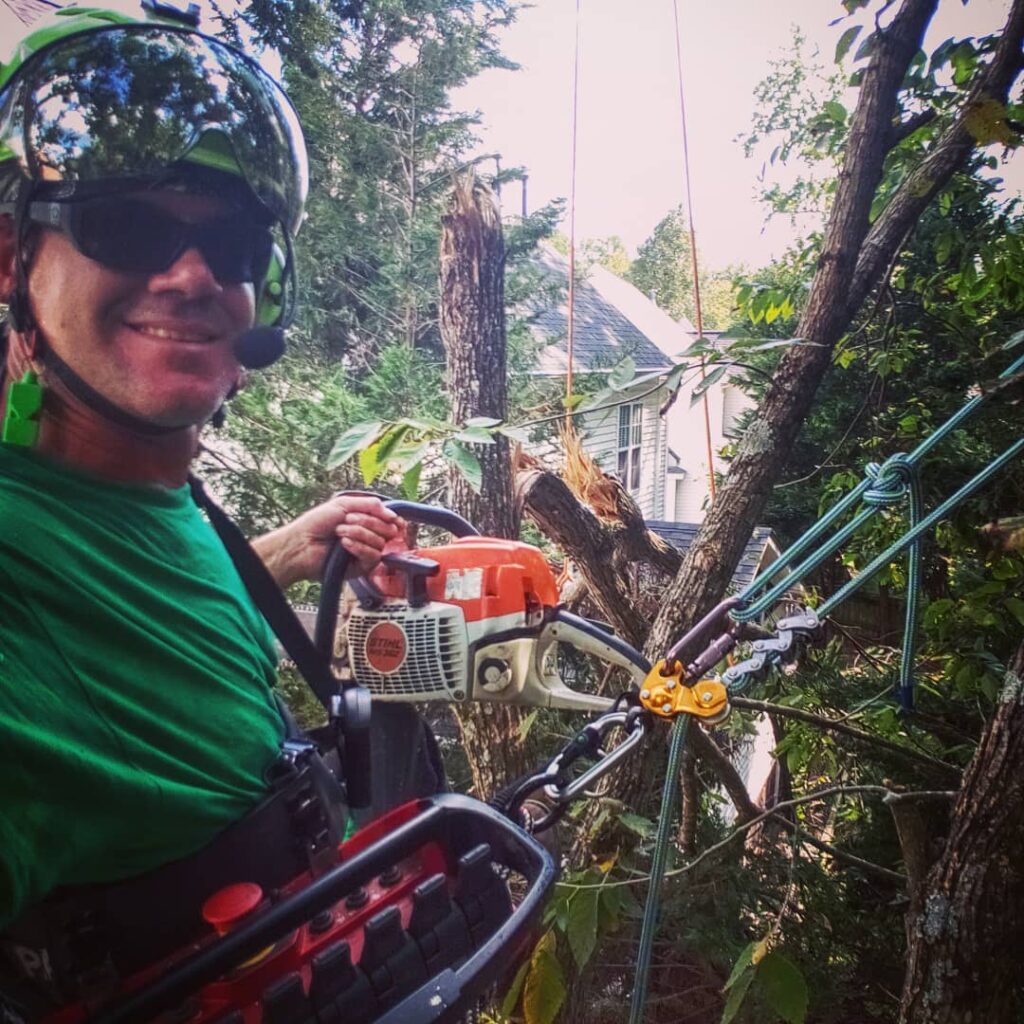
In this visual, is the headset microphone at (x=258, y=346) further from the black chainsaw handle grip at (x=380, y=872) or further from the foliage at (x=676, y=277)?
the foliage at (x=676, y=277)

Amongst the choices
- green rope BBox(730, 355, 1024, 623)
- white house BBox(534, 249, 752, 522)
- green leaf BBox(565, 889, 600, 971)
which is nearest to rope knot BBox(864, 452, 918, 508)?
green rope BBox(730, 355, 1024, 623)

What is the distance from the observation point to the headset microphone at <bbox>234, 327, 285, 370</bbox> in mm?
615

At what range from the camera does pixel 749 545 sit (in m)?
2.01

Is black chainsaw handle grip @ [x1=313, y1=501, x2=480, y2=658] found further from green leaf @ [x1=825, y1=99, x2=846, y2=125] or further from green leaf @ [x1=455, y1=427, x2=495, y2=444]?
green leaf @ [x1=825, y1=99, x2=846, y2=125]

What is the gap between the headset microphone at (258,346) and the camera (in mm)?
615

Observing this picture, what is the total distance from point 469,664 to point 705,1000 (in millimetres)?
1027

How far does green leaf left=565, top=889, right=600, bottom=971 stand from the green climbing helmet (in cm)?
86

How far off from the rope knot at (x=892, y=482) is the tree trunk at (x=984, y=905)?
263mm

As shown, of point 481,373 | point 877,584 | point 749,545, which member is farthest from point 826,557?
point 749,545

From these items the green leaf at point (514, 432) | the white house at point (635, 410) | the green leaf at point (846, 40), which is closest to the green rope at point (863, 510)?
the green leaf at point (514, 432)

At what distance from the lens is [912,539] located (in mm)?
747

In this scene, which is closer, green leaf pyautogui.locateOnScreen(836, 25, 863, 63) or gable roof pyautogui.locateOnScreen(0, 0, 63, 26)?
gable roof pyautogui.locateOnScreen(0, 0, 63, 26)

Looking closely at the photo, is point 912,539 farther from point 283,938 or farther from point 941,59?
point 941,59

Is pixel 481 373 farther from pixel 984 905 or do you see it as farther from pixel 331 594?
pixel 984 905
